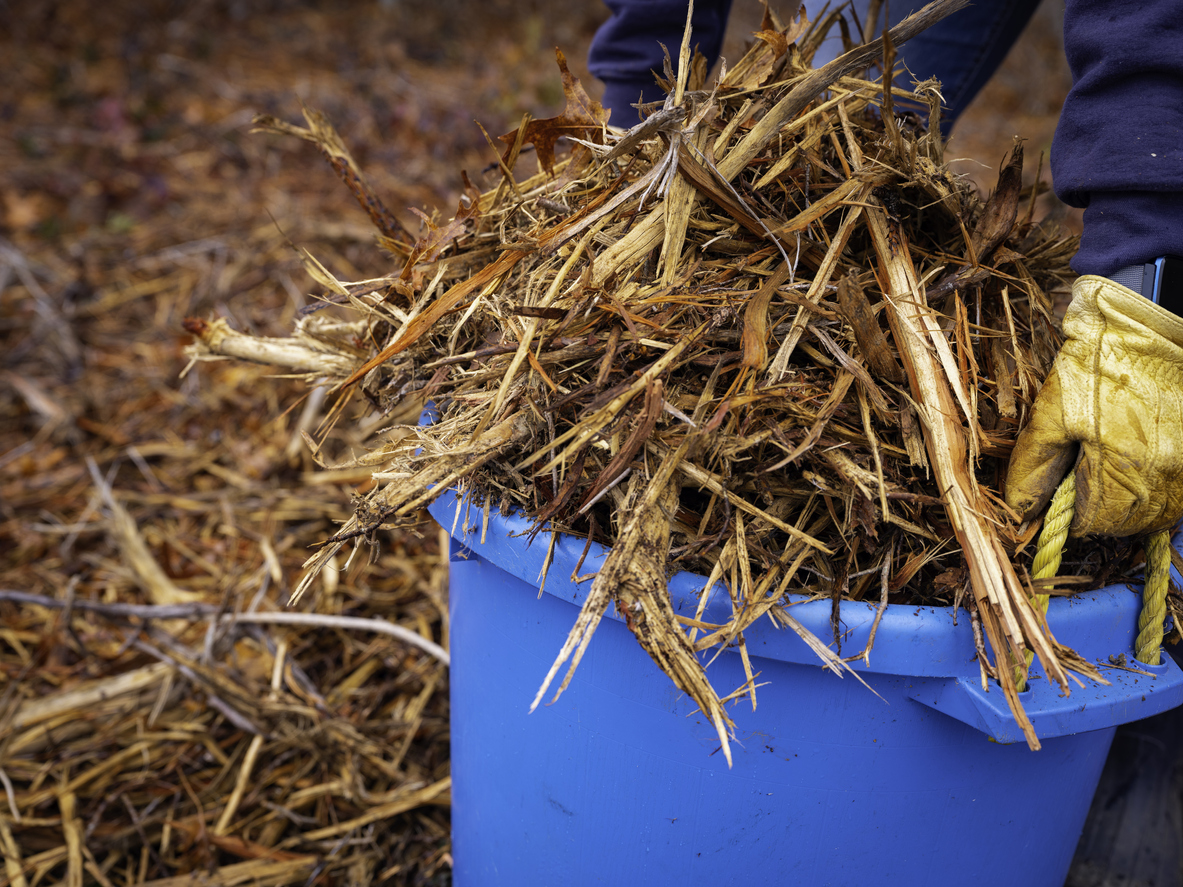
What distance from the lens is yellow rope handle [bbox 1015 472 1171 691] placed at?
0.76m

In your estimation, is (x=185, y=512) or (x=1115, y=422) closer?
(x=1115, y=422)

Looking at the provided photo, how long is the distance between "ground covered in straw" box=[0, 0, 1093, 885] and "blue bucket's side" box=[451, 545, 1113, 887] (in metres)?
0.23

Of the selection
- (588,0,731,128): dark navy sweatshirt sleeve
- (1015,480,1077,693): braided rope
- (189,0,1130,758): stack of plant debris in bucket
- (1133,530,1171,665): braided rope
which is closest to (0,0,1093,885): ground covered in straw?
(189,0,1130,758): stack of plant debris in bucket

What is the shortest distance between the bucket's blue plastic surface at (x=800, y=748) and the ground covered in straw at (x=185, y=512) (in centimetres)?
20

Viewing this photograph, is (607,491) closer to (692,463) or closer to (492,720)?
(692,463)

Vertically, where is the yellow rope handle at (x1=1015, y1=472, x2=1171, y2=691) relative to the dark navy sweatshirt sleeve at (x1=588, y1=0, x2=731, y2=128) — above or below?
below

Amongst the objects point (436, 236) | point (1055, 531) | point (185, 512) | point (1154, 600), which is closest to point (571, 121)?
point (436, 236)

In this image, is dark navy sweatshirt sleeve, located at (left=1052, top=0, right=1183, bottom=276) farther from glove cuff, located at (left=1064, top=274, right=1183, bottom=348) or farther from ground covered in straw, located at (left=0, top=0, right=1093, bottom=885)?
ground covered in straw, located at (left=0, top=0, right=1093, bottom=885)

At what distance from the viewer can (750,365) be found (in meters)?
0.75

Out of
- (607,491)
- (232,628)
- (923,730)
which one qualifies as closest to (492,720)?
(607,491)

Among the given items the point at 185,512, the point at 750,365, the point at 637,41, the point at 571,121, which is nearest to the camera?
the point at 750,365

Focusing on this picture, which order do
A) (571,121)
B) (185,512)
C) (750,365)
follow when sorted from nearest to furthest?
(750,365) → (571,121) → (185,512)

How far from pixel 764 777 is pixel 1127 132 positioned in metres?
0.71

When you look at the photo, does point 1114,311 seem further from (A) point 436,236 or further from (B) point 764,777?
(A) point 436,236
